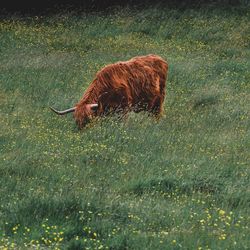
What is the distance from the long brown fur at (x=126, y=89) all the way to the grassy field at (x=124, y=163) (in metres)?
0.36

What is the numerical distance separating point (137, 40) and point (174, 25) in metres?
3.02

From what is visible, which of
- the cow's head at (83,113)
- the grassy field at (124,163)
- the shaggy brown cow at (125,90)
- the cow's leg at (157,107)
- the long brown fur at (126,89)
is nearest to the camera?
the grassy field at (124,163)

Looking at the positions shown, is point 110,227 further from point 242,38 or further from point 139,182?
point 242,38

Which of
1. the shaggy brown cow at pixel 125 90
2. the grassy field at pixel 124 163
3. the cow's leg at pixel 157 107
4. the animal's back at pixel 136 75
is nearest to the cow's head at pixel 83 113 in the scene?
the shaggy brown cow at pixel 125 90


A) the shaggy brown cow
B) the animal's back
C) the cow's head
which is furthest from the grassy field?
the animal's back

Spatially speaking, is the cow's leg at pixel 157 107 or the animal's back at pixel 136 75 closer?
the animal's back at pixel 136 75

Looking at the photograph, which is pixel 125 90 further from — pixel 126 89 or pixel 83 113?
pixel 83 113

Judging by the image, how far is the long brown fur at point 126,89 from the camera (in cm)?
1272

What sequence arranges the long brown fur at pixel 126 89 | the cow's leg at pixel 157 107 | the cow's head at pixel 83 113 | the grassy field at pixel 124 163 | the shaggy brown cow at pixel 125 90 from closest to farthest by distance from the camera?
1. the grassy field at pixel 124 163
2. the cow's head at pixel 83 113
3. the shaggy brown cow at pixel 125 90
4. the long brown fur at pixel 126 89
5. the cow's leg at pixel 157 107

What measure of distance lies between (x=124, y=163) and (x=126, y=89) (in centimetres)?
362

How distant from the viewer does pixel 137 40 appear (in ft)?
80.8

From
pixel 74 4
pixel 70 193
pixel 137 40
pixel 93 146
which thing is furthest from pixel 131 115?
pixel 74 4

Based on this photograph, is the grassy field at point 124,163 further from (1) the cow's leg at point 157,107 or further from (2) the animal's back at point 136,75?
(2) the animal's back at point 136,75

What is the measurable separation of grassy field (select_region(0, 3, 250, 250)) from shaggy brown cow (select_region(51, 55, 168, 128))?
34 cm
